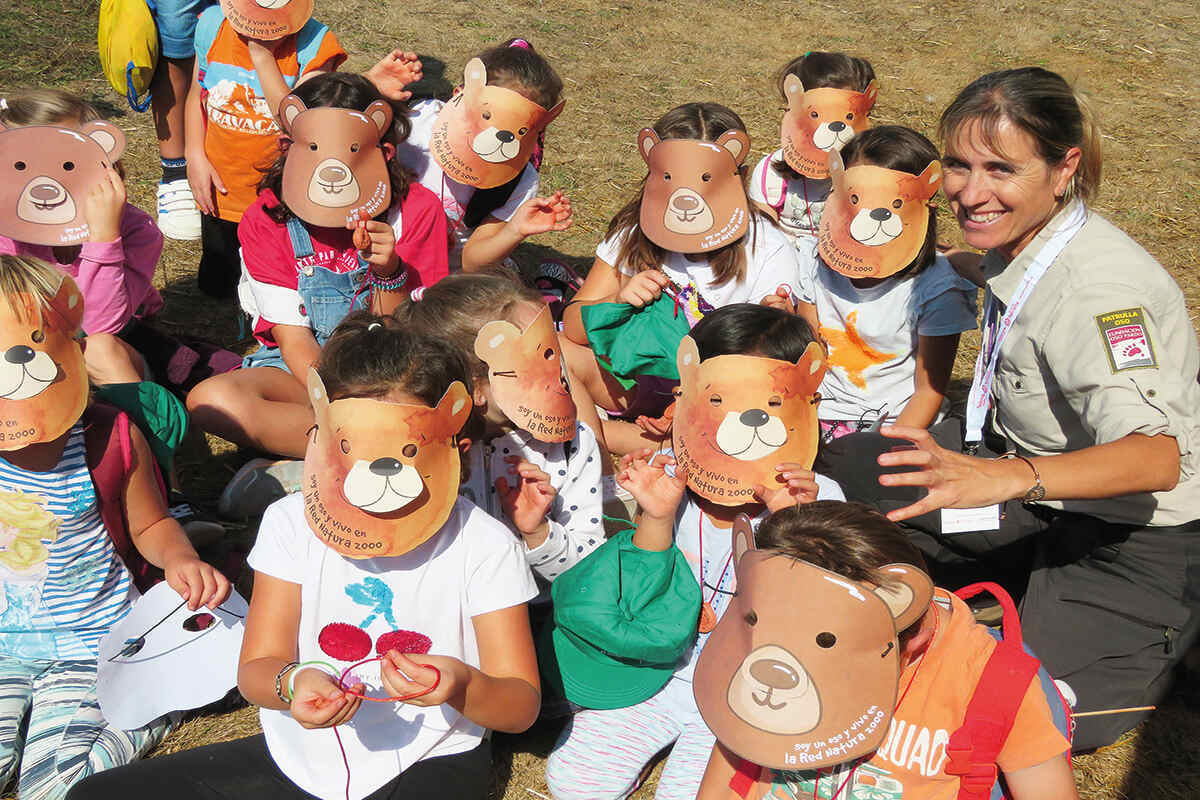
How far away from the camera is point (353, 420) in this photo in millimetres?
1938

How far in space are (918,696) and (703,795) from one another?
449 mm

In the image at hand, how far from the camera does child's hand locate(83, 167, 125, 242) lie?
120 inches

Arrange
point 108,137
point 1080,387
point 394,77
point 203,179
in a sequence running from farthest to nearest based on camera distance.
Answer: point 203,179 < point 394,77 < point 108,137 < point 1080,387

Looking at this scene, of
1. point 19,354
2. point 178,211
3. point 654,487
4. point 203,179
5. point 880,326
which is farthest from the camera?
point 178,211

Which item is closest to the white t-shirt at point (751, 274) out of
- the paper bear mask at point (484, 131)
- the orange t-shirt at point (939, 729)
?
the paper bear mask at point (484, 131)

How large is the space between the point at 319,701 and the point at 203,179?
2925 millimetres

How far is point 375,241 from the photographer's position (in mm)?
3295

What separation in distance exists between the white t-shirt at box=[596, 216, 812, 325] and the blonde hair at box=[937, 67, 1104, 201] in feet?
2.98

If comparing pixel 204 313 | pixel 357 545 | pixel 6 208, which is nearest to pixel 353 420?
pixel 357 545

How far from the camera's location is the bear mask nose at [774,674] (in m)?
1.75

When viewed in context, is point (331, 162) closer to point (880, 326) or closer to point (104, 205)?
point (104, 205)

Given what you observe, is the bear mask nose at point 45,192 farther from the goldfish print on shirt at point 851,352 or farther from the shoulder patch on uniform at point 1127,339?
the shoulder patch on uniform at point 1127,339

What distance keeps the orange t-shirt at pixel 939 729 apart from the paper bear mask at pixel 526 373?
0.98m

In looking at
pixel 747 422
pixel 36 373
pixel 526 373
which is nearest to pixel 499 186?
pixel 526 373
